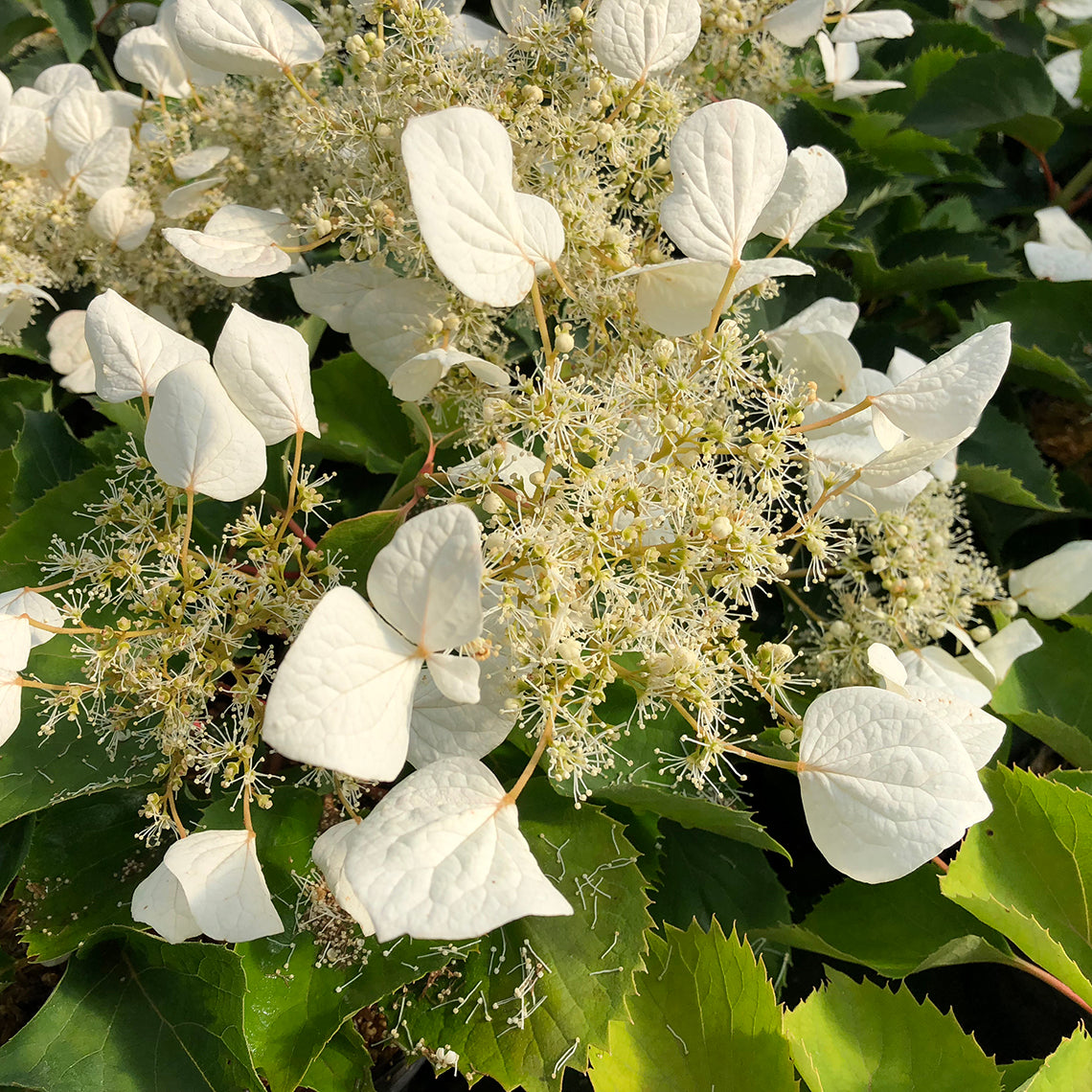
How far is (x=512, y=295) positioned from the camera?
441 mm

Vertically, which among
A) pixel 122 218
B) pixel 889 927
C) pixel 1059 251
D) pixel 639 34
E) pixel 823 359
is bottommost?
pixel 889 927

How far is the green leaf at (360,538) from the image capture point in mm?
516

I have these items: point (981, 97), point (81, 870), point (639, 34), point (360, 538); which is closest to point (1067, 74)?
point (981, 97)

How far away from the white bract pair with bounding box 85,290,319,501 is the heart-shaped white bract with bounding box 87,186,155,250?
281mm

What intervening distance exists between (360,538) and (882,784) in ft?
1.01

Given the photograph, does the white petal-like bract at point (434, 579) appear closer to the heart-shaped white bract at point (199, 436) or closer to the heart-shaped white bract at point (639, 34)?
the heart-shaped white bract at point (199, 436)

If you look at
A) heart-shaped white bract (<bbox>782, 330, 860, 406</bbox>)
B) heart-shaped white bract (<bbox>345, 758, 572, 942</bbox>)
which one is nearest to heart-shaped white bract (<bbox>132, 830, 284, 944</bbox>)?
heart-shaped white bract (<bbox>345, 758, 572, 942</bbox>)

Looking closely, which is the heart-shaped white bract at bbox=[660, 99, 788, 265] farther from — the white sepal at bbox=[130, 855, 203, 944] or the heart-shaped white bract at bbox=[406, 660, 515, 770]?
the white sepal at bbox=[130, 855, 203, 944]

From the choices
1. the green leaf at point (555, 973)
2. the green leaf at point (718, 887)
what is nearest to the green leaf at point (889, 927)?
the green leaf at point (718, 887)

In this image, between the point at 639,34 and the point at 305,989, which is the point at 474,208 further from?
the point at 305,989

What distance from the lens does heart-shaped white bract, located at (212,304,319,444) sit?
46cm

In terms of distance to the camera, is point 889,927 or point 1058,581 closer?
point 889,927

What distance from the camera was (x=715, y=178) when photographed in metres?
0.47

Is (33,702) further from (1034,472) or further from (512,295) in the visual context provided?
(1034,472)
